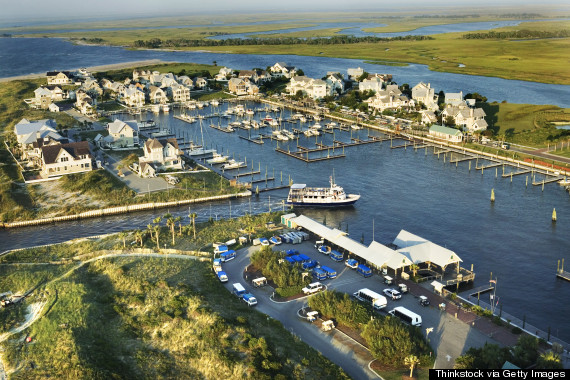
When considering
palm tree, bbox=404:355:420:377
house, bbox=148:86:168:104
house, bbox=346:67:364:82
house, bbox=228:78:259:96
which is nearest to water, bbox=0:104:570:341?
palm tree, bbox=404:355:420:377

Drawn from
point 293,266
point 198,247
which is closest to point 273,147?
point 198,247

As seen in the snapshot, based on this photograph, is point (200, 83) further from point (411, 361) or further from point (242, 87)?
point (411, 361)

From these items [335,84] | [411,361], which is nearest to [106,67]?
[335,84]

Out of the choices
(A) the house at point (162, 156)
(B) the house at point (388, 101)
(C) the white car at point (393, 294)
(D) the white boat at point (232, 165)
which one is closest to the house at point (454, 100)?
(B) the house at point (388, 101)

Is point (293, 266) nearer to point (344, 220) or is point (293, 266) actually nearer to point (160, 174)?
point (344, 220)

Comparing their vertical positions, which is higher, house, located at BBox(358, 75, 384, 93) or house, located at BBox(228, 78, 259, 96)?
house, located at BBox(358, 75, 384, 93)

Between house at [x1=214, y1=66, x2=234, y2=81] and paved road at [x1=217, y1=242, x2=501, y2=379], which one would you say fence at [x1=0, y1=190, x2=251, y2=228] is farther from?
house at [x1=214, y1=66, x2=234, y2=81]

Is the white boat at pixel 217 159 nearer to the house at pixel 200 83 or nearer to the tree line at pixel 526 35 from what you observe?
the house at pixel 200 83
